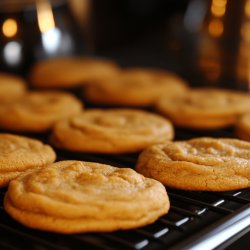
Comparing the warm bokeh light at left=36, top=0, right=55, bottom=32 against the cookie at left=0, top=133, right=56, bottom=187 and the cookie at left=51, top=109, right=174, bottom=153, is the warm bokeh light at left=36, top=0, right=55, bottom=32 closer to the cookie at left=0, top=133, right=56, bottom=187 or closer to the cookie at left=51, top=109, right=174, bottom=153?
the cookie at left=51, top=109, right=174, bottom=153

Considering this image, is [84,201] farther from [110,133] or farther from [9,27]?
[9,27]

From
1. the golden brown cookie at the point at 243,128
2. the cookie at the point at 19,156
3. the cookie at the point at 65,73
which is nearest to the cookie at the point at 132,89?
the cookie at the point at 65,73

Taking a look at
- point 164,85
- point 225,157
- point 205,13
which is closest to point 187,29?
point 205,13

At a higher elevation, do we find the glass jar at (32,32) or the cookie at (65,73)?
the glass jar at (32,32)

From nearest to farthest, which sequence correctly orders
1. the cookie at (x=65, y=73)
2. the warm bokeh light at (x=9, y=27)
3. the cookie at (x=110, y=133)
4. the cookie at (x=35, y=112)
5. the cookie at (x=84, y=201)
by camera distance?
the cookie at (x=84, y=201) → the cookie at (x=110, y=133) → the cookie at (x=35, y=112) → the warm bokeh light at (x=9, y=27) → the cookie at (x=65, y=73)

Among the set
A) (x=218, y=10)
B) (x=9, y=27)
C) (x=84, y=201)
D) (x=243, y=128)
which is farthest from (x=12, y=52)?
(x=84, y=201)

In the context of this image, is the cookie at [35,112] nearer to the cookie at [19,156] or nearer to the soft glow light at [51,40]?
the cookie at [19,156]

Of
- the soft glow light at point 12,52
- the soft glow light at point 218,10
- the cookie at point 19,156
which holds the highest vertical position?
the soft glow light at point 218,10
